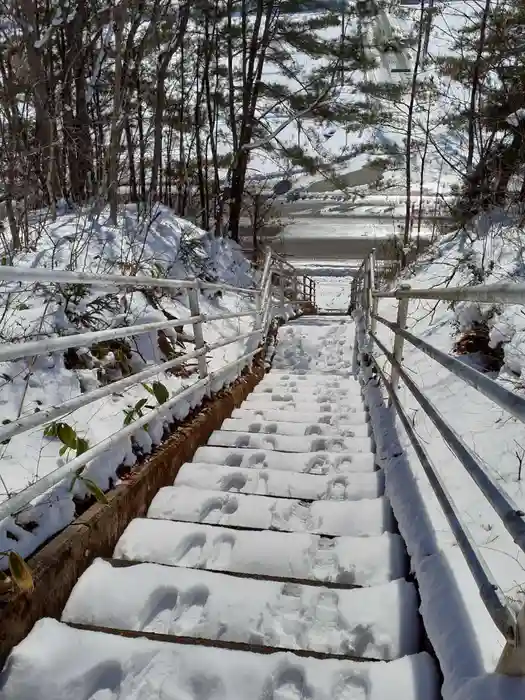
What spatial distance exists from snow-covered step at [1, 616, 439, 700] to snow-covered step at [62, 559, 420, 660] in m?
0.15

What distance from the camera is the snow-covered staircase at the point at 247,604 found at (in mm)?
1422

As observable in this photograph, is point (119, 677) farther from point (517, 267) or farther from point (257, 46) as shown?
point (257, 46)

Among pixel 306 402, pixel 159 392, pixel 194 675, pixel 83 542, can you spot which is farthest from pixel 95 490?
pixel 306 402

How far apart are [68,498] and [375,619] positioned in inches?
46.4

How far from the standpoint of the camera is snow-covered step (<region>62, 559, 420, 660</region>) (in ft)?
5.32

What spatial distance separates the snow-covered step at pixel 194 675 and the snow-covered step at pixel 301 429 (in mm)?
2129

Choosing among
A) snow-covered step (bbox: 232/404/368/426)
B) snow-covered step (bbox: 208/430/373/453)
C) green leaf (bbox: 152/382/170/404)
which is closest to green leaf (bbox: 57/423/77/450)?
green leaf (bbox: 152/382/170/404)

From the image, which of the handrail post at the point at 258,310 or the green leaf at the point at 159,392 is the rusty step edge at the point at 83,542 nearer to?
the green leaf at the point at 159,392

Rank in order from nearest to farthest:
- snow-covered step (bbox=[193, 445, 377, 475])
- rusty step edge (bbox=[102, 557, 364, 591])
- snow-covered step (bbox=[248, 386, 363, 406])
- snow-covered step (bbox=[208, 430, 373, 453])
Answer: rusty step edge (bbox=[102, 557, 364, 591]) < snow-covered step (bbox=[193, 445, 377, 475]) < snow-covered step (bbox=[208, 430, 373, 453]) < snow-covered step (bbox=[248, 386, 363, 406])

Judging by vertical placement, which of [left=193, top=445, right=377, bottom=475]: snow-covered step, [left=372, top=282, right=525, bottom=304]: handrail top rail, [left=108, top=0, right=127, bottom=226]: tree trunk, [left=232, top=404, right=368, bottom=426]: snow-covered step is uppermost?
[left=108, top=0, right=127, bottom=226]: tree trunk

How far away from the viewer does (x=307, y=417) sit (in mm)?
4012

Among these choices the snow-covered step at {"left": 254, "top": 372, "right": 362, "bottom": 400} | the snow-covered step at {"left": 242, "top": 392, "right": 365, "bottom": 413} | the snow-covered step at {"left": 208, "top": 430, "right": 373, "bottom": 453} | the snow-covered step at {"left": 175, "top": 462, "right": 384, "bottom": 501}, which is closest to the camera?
the snow-covered step at {"left": 175, "top": 462, "right": 384, "bottom": 501}

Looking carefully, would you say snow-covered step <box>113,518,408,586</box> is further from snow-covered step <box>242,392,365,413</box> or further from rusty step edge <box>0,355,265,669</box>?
snow-covered step <box>242,392,365,413</box>

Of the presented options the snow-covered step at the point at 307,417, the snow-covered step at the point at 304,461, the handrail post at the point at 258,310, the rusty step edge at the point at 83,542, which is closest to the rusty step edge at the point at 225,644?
the rusty step edge at the point at 83,542
